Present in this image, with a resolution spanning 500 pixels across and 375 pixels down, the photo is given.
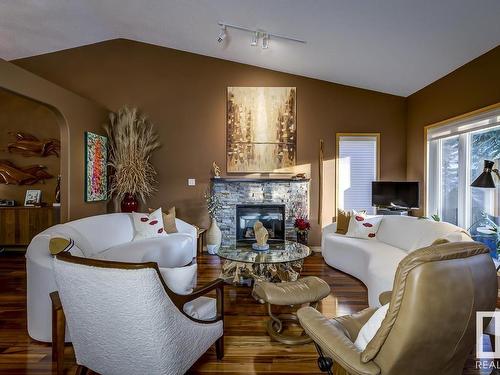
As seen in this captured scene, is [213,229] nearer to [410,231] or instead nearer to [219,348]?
[410,231]

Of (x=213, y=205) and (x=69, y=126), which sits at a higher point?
(x=69, y=126)

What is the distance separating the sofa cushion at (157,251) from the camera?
11.3ft

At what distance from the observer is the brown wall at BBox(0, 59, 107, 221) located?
11.9ft

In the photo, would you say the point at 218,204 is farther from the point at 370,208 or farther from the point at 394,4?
the point at 394,4

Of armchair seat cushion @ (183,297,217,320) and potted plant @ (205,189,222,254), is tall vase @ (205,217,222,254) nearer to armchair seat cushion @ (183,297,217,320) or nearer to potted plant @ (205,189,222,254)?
potted plant @ (205,189,222,254)

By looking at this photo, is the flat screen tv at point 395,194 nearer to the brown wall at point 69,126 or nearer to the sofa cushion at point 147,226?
the sofa cushion at point 147,226

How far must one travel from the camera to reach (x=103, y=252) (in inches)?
139

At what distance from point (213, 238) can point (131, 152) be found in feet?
6.63

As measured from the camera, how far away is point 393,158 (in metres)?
5.46

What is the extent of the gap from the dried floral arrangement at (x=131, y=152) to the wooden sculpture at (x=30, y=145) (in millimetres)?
1107

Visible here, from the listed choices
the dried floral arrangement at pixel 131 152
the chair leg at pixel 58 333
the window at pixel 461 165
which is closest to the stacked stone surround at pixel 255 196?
the dried floral arrangement at pixel 131 152

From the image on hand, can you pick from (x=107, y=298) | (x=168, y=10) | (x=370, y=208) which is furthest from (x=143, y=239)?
(x=370, y=208)

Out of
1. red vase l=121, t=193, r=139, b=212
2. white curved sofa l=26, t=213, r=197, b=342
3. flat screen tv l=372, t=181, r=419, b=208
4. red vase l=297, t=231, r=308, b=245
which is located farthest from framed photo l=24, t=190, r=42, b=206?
flat screen tv l=372, t=181, r=419, b=208

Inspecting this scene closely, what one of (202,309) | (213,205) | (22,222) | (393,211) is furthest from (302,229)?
(22,222)
